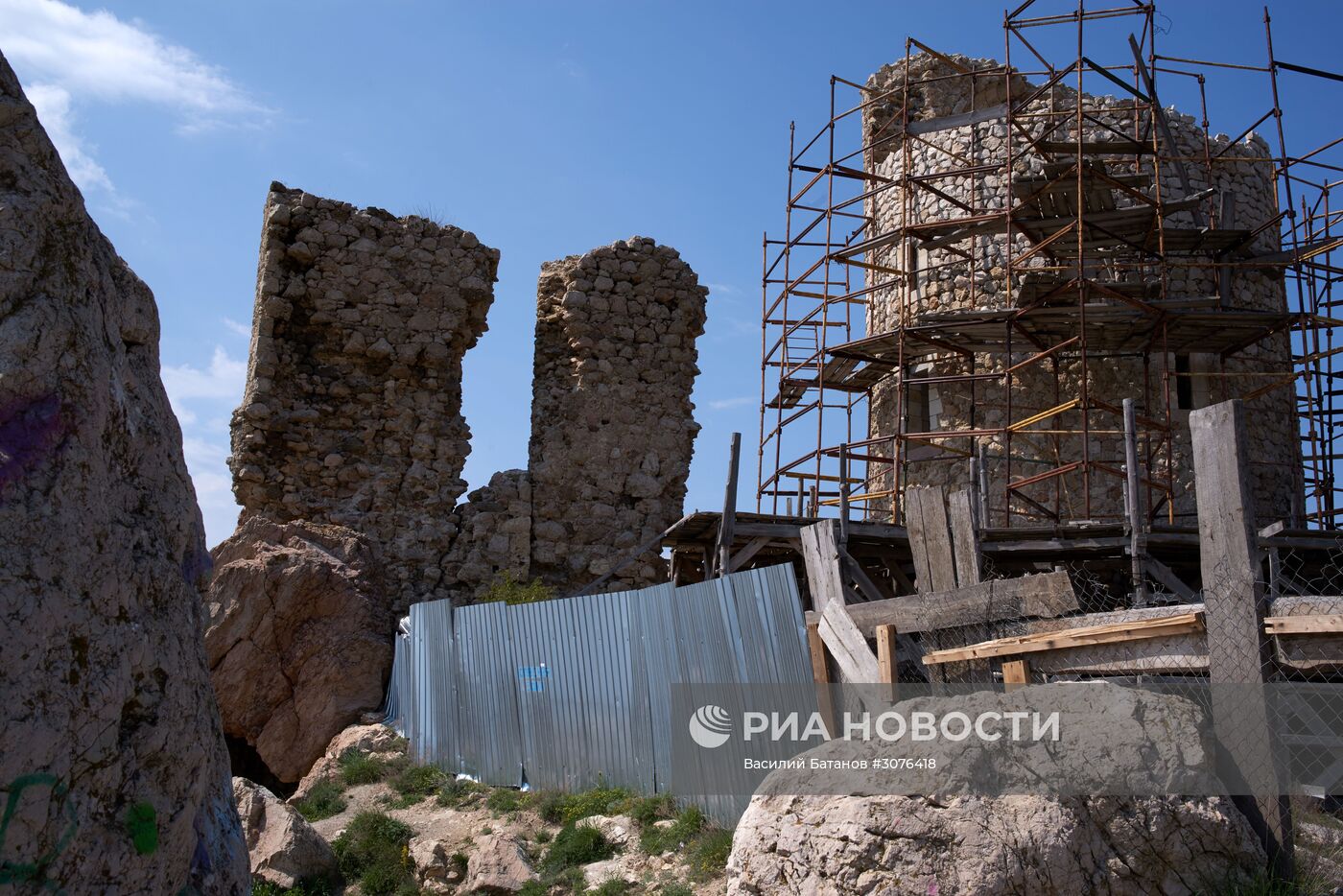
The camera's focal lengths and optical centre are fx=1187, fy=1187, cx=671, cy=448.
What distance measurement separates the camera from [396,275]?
1232 centimetres

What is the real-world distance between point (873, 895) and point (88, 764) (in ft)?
9.81

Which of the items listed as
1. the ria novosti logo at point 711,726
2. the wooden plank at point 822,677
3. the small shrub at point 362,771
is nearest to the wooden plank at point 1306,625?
the wooden plank at point 822,677

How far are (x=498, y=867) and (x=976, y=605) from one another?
11.2ft

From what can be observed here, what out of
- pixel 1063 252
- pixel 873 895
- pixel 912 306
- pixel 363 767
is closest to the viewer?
pixel 873 895

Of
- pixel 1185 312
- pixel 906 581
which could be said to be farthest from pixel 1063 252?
pixel 906 581

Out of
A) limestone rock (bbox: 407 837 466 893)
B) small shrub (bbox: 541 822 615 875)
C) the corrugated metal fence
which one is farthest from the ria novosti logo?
limestone rock (bbox: 407 837 466 893)

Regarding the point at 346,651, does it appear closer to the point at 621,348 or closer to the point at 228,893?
the point at 621,348

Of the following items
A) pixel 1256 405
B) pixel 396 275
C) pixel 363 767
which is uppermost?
pixel 396 275

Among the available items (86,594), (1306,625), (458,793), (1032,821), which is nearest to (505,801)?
(458,793)

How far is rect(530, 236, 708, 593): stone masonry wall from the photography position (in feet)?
39.8

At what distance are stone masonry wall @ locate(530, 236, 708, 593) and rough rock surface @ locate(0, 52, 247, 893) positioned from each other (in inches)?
331

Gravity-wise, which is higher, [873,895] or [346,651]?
[346,651]

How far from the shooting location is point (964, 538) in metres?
Answer: 7.21

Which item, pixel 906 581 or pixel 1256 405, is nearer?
pixel 906 581
